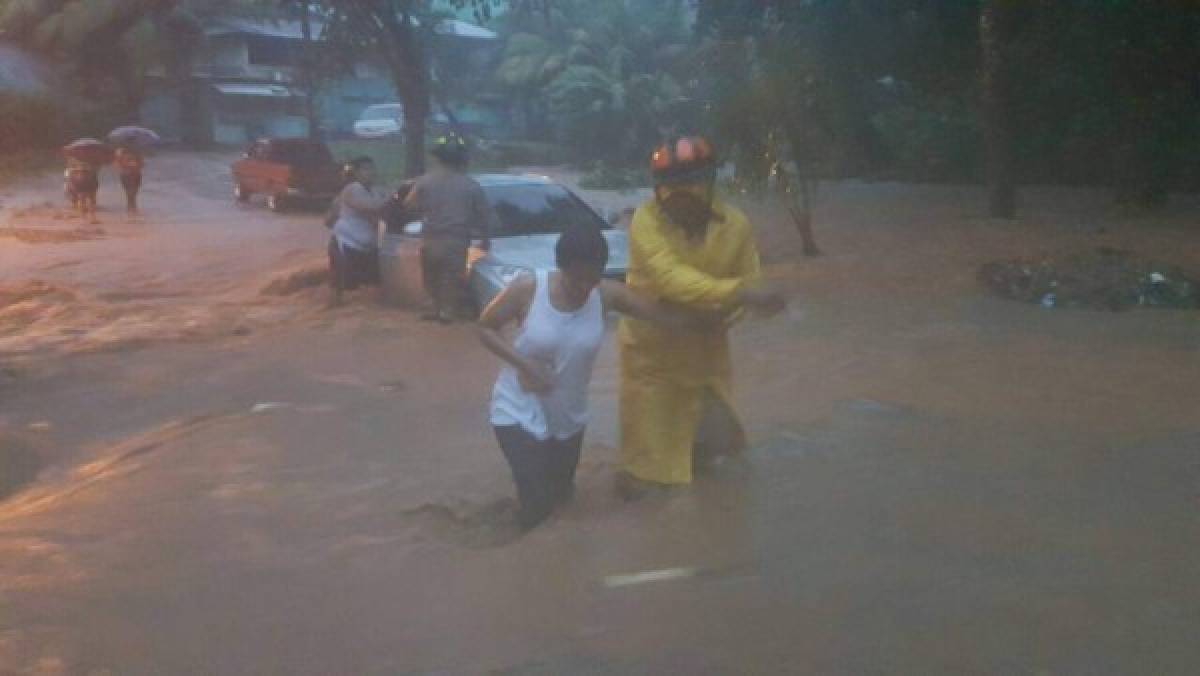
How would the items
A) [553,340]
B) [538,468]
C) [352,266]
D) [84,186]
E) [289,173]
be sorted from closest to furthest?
1. [553,340]
2. [538,468]
3. [352,266]
4. [84,186]
5. [289,173]

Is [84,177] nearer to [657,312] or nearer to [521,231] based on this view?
[521,231]

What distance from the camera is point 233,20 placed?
45500mm

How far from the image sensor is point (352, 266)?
13.8 metres

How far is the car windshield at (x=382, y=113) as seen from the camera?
1857 inches

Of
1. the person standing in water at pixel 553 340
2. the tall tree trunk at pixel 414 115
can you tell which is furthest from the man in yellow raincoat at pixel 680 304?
the tall tree trunk at pixel 414 115

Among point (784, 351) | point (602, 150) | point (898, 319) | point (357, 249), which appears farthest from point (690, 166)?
point (602, 150)

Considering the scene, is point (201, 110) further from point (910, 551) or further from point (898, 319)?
point (910, 551)

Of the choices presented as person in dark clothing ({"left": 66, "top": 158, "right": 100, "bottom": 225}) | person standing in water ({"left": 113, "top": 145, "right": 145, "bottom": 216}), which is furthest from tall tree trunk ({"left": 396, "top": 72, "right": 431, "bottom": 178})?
person in dark clothing ({"left": 66, "top": 158, "right": 100, "bottom": 225})

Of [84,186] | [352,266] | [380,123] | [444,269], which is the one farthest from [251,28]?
[444,269]

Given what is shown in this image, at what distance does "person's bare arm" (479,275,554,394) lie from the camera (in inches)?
234

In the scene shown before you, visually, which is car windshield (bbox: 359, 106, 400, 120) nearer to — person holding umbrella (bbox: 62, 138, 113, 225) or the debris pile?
person holding umbrella (bbox: 62, 138, 113, 225)

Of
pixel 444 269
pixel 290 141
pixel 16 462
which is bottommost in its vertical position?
pixel 16 462

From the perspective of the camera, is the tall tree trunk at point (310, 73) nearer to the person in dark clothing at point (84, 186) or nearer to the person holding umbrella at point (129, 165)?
the person holding umbrella at point (129, 165)

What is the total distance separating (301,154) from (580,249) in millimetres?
26370
